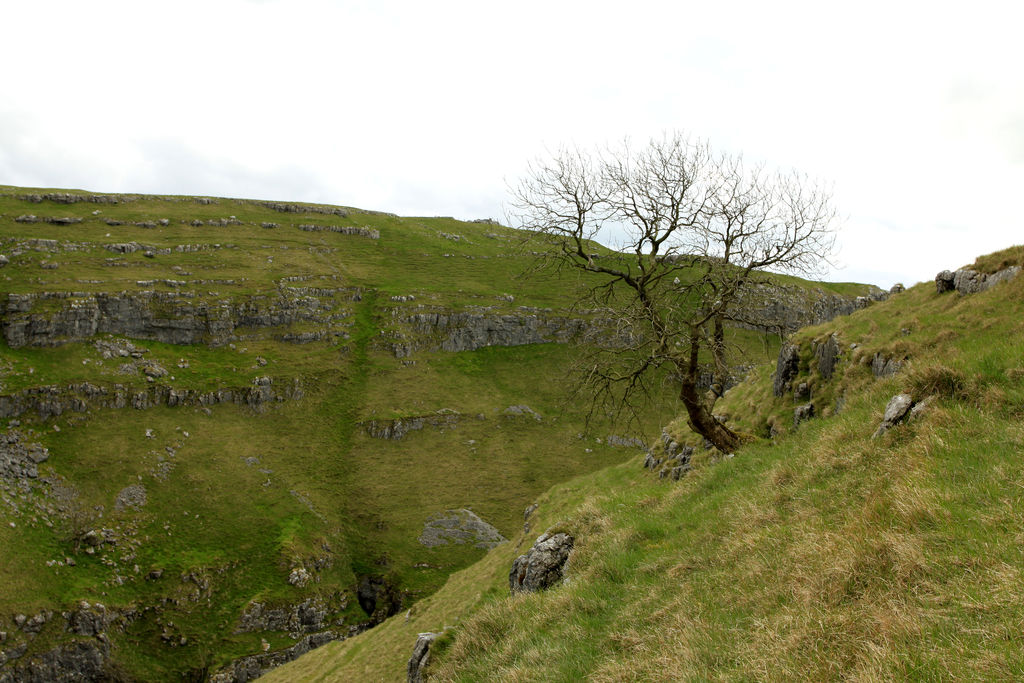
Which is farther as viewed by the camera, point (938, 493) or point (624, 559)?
point (624, 559)

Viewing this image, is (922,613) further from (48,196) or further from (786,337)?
(48,196)

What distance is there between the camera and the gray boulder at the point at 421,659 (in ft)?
40.7

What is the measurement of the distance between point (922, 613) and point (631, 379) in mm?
12387

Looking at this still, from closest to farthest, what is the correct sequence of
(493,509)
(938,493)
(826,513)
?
(938,493), (826,513), (493,509)

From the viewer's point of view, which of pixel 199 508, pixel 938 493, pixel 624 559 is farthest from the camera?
pixel 199 508

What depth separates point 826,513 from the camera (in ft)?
32.2

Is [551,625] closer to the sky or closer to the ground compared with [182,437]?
closer to the sky

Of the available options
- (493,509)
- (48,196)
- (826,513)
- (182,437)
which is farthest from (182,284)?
(826,513)

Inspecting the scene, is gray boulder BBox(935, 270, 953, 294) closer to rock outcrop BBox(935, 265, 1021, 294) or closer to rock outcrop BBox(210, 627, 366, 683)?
rock outcrop BBox(935, 265, 1021, 294)

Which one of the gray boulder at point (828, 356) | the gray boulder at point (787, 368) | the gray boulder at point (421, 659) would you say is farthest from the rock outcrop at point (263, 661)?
the gray boulder at point (828, 356)

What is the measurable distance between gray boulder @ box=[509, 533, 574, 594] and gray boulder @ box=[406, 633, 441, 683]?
10.0 feet

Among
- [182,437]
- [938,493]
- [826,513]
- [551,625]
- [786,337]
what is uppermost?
[786,337]

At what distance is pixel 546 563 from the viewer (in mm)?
15203

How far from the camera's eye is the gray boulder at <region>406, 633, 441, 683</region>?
1240 centimetres
